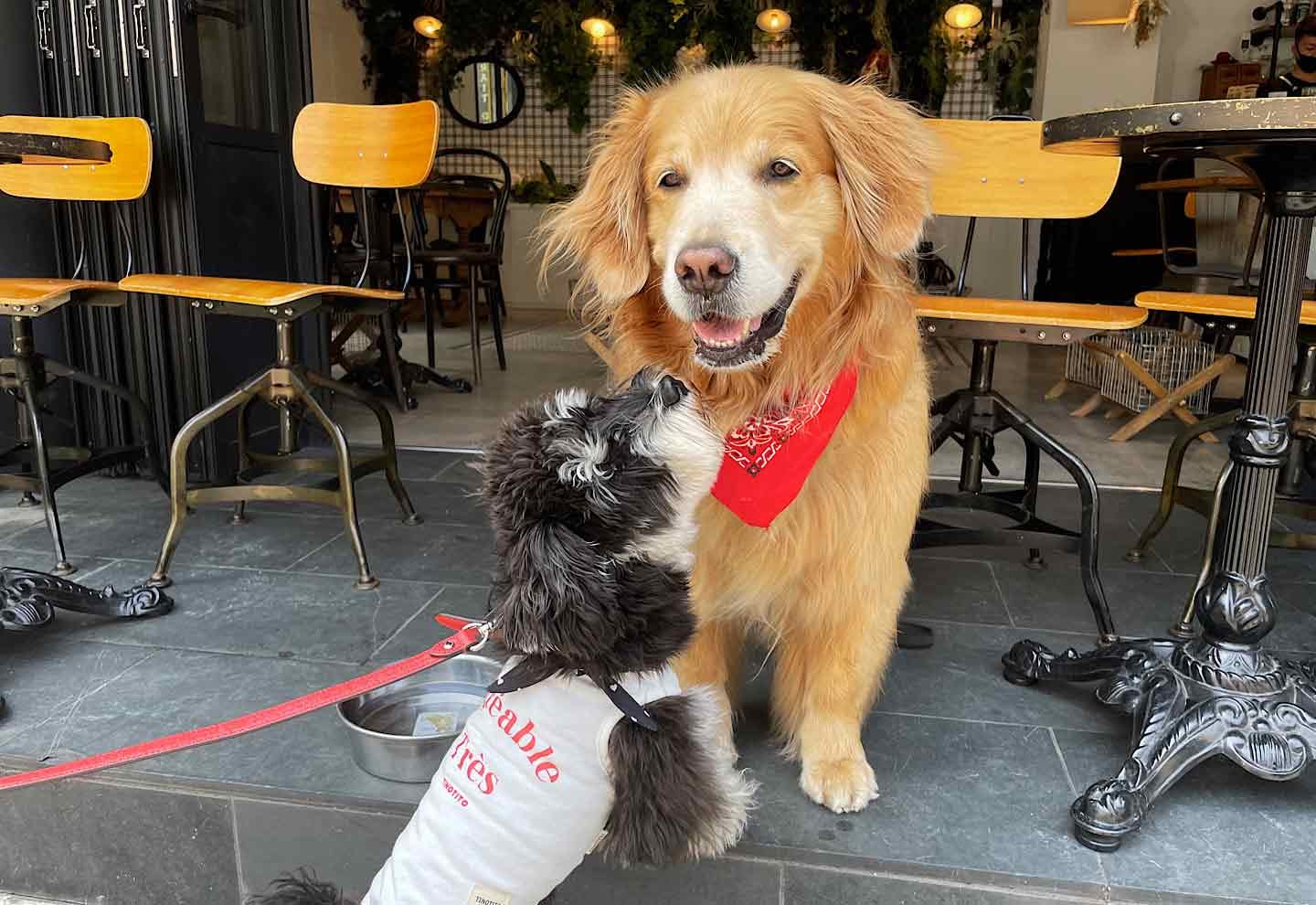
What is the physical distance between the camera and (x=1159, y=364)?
195 inches

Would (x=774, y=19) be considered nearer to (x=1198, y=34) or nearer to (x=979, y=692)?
(x=1198, y=34)

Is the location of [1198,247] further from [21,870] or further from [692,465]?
[21,870]

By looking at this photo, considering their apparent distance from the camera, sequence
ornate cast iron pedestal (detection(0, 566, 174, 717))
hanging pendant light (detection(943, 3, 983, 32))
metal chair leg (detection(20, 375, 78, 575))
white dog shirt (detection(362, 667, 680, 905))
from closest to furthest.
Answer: white dog shirt (detection(362, 667, 680, 905)) < ornate cast iron pedestal (detection(0, 566, 174, 717)) < metal chair leg (detection(20, 375, 78, 575)) < hanging pendant light (detection(943, 3, 983, 32))

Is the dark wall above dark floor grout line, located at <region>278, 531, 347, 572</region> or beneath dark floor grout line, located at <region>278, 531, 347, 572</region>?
above

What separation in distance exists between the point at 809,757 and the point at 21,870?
5.04 ft

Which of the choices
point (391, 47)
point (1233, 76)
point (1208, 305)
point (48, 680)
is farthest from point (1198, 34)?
point (48, 680)

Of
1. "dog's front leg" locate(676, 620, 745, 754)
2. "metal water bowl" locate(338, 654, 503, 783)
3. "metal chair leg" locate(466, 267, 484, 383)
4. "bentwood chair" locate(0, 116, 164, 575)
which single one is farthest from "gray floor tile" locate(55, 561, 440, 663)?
"metal chair leg" locate(466, 267, 484, 383)

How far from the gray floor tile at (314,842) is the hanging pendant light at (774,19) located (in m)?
9.58

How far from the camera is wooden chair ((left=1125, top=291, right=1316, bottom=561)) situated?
2.63m

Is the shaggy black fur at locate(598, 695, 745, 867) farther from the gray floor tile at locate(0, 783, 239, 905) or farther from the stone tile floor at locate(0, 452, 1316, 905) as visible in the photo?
the gray floor tile at locate(0, 783, 239, 905)

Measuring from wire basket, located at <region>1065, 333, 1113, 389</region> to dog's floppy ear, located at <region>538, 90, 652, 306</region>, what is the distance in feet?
13.7

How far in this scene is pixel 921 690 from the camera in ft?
6.88

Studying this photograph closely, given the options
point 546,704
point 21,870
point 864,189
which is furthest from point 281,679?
point 864,189

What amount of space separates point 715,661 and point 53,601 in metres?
1.61
